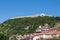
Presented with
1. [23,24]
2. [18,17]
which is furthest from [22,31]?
[18,17]

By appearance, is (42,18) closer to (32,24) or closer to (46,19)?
(46,19)

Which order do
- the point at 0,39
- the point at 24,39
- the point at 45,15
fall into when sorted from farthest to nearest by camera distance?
the point at 45,15, the point at 24,39, the point at 0,39

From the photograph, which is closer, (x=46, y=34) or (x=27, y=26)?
(x=46, y=34)

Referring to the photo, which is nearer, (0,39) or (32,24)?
(0,39)

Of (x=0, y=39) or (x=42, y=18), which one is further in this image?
(x=42, y=18)

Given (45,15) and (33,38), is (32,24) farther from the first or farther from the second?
(33,38)

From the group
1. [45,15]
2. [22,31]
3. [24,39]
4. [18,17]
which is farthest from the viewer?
[18,17]

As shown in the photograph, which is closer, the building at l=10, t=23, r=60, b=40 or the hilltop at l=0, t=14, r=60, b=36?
the building at l=10, t=23, r=60, b=40

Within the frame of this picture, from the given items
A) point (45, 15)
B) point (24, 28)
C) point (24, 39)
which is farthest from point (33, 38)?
point (45, 15)

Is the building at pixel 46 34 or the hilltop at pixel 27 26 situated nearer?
the building at pixel 46 34
